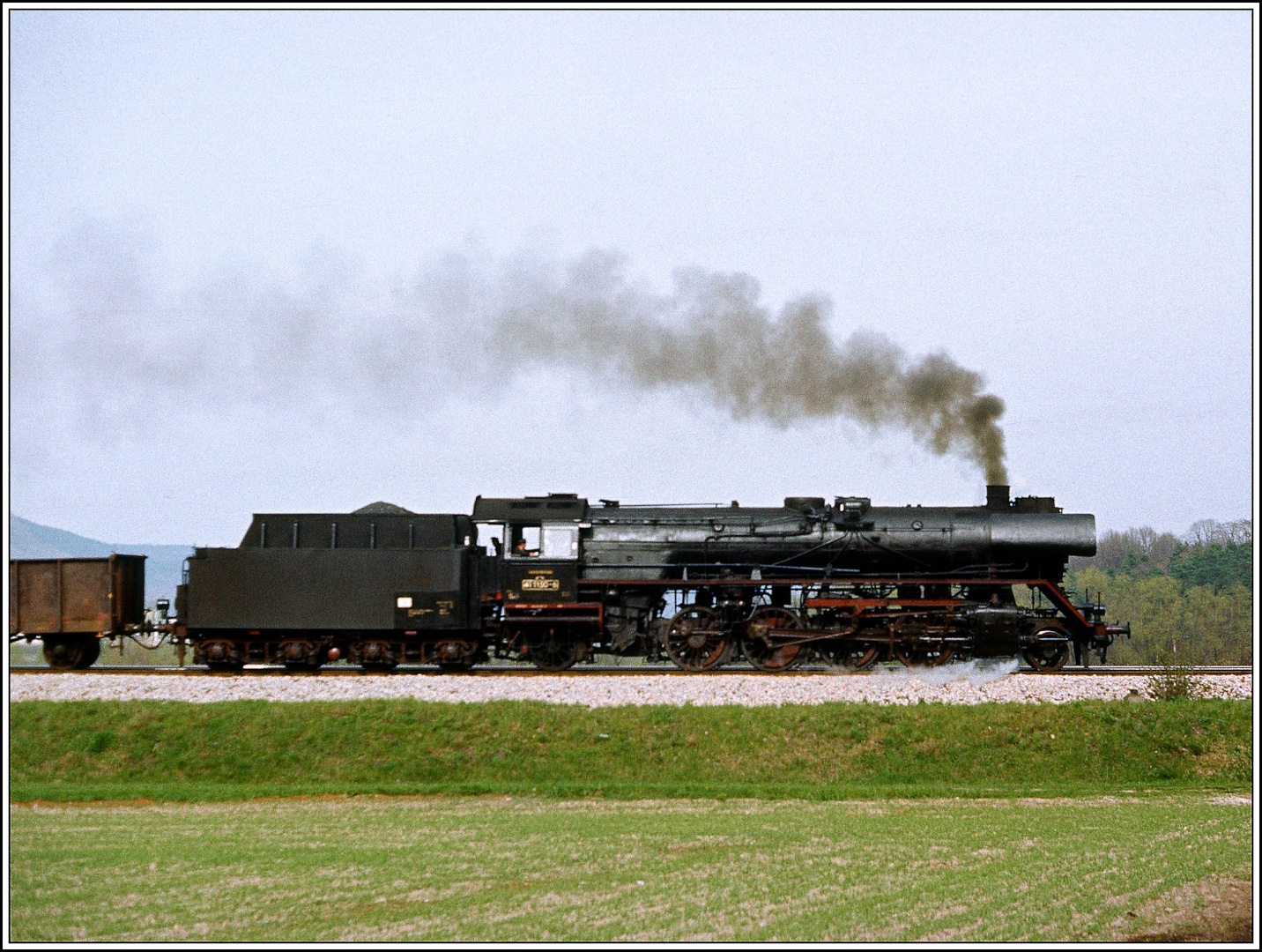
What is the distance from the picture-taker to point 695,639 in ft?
81.1

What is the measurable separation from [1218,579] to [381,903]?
169 ft

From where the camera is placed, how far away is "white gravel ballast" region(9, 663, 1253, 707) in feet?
69.3

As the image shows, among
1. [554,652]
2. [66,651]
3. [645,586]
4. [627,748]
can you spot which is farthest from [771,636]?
[66,651]

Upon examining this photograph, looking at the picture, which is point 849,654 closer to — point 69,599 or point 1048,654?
point 1048,654

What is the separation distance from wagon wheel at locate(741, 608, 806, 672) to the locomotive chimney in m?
4.58

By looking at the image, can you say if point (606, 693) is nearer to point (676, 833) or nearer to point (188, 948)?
point (676, 833)

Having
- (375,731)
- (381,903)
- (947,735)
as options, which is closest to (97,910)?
(381,903)

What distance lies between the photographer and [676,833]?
14312 mm

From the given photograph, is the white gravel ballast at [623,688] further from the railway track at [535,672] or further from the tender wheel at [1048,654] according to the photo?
the tender wheel at [1048,654]

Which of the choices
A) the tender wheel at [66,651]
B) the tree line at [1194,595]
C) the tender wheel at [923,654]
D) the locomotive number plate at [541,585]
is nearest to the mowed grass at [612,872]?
the tender wheel at [923,654]

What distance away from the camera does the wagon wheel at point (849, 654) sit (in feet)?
80.5

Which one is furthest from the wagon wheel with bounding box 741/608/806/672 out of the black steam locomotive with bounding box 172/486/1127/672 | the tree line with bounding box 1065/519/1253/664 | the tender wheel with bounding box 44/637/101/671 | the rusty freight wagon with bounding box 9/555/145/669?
the tree line with bounding box 1065/519/1253/664

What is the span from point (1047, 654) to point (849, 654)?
3.90m

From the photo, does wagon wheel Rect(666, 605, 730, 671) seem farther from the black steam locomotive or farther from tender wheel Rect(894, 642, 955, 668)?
tender wheel Rect(894, 642, 955, 668)
